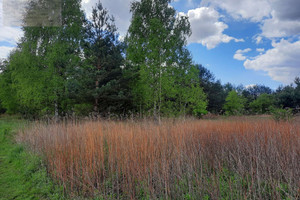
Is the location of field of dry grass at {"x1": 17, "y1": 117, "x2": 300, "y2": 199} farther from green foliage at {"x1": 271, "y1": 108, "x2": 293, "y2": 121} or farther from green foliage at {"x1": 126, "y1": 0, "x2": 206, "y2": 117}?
green foliage at {"x1": 126, "y1": 0, "x2": 206, "y2": 117}

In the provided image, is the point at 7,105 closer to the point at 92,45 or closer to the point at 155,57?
the point at 92,45

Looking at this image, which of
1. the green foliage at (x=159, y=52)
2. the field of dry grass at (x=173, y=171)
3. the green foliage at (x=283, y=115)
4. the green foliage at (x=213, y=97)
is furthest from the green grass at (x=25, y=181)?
the green foliage at (x=213, y=97)

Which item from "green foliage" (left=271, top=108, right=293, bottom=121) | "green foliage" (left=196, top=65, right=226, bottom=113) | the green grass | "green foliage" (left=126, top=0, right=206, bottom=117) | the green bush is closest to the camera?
the green grass

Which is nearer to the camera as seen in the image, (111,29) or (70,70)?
(70,70)

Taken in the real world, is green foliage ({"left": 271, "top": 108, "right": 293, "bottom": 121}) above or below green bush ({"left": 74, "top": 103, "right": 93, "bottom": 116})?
below

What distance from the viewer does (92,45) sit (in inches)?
469

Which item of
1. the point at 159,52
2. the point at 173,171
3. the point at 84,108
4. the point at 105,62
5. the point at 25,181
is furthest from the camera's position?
the point at 84,108

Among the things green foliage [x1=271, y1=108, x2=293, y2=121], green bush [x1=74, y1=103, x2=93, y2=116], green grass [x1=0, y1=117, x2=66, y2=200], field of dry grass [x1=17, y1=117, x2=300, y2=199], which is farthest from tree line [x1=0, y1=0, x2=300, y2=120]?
field of dry grass [x1=17, y1=117, x2=300, y2=199]

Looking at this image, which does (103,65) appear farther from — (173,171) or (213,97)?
(213,97)

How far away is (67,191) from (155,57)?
9754mm

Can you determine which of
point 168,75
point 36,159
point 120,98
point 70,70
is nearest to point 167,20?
point 168,75

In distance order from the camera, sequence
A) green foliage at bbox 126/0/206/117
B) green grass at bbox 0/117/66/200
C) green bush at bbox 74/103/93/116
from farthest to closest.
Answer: green bush at bbox 74/103/93/116, green foliage at bbox 126/0/206/117, green grass at bbox 0/117/66/200

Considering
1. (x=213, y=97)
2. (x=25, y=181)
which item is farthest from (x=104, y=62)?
(x=213, y=97)

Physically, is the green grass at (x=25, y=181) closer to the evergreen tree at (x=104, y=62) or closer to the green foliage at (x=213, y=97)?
the evergreen tree at (x=104, y=62)
